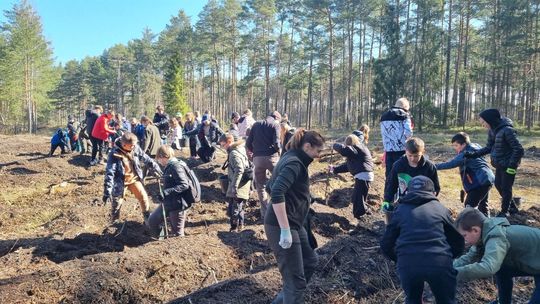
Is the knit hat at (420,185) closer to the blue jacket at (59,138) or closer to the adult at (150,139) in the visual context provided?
the adult at (150,139)

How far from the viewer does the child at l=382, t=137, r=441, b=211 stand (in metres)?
4.66

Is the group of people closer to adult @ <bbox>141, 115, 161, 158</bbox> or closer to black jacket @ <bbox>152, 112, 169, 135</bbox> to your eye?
adult @ <bbox>141, 115, 161, 158</bbox>

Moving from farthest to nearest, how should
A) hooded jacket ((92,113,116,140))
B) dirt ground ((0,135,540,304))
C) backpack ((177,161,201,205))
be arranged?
hooded jacket ((92,113,116,140)) → backpack ((177,161,201,205)) → dirt ground ((0,135,540,304))

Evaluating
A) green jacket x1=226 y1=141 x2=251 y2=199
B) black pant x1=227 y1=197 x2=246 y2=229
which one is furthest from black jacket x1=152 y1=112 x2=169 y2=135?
green jacket x1=226 y1=141 x2=251 y2=199

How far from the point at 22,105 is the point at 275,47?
2593 centimetres

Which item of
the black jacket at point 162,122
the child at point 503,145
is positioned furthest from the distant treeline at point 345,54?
the child at point 503,145

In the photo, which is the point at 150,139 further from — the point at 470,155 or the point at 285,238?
the point at 285,238

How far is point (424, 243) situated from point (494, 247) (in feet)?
1.71

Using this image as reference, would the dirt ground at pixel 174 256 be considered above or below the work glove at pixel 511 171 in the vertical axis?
below

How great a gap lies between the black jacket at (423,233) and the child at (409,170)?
1490 mm

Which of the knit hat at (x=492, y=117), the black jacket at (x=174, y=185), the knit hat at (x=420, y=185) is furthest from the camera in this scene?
the knit hat at (x=492, y=117)

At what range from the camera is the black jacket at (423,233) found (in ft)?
10.0

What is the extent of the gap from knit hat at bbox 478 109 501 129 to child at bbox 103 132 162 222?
5466mm

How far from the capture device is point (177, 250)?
5805mm
